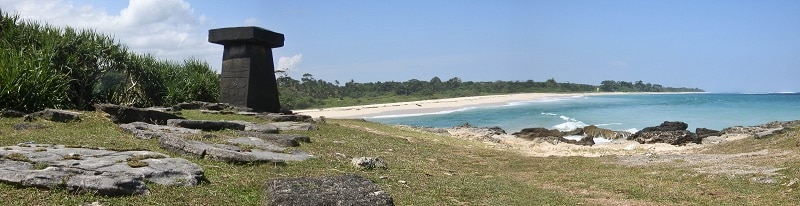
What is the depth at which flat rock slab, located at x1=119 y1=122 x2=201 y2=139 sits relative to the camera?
1040 cm

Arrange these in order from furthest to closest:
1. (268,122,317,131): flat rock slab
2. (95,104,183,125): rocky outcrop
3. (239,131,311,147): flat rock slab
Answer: (268,122,317,131): flat rock slab → (95,104,183,125): rocky outcrop → (239,131,311,147): flat rock slab

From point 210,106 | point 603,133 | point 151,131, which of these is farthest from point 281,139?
point 603,133

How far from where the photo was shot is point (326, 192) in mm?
6586

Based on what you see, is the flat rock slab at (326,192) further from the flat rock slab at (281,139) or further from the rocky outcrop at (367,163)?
the flat rock slab at (281,139)

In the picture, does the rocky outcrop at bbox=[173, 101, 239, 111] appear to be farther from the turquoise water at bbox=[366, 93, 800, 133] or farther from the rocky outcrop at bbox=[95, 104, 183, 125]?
the turquoise water at bbox=[366, 93, 800, 133]

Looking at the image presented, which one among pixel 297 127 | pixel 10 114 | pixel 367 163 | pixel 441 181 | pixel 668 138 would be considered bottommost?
pixel 668 138

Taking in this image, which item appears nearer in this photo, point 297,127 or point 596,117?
point 297,127

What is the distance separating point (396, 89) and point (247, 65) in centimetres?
9747

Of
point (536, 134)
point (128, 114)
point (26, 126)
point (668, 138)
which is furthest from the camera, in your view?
point (536, 134)

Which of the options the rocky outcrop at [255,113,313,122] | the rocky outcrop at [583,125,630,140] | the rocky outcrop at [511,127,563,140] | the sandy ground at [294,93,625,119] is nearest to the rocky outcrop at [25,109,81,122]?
the rocky outcrop at [255,113,313,122]

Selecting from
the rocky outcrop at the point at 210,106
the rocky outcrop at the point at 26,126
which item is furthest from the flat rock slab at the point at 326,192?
the rocky outcrop at the point at 210,106

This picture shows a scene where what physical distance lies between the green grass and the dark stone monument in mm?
7137

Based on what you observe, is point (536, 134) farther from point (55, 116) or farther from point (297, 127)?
point (55, 116)

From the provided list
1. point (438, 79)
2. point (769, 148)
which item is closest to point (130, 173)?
point (769, 148)
